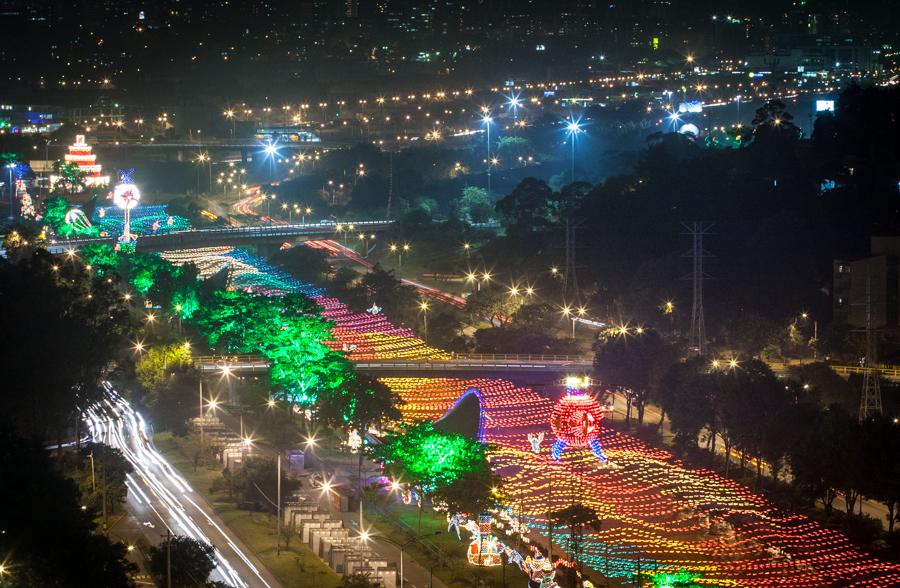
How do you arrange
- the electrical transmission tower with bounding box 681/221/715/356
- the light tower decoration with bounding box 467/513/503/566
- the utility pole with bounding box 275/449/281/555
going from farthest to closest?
the electrical transmission tower with bounding box 681/221/715/356, the utility pole with bounding box 275/449/281/555, the light tower decoration with bounding box 467/513/503/566

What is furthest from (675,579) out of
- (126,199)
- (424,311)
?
(126,199)

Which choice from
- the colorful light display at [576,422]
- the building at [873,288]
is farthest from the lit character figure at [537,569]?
the building at [873,288]

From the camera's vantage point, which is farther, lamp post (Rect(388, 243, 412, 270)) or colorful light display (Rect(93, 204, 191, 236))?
colorful light display (Rect(93, 204, 191, 236))

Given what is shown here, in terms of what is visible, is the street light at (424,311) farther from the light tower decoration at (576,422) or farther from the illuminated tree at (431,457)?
the illuminated tree at (431,457)

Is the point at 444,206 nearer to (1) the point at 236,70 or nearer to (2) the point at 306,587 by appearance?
(1) the point at 236,70

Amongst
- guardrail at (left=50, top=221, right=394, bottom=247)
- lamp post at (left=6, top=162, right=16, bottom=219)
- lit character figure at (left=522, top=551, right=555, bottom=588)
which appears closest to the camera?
lit character figure at (left=522, top=551, right=555, bottom=588)

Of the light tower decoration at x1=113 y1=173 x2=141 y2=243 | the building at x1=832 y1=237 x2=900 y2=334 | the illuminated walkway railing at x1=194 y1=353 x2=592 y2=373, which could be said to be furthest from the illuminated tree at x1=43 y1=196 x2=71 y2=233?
the building at x1=832 y1=237 x2=900 y2=334

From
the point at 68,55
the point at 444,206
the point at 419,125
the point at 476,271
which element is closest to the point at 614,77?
the point at 419,125

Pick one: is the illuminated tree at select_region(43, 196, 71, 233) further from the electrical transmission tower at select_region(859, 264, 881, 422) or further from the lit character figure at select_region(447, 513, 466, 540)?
the lit character figure at select_region(447, 513, 466, 540)
